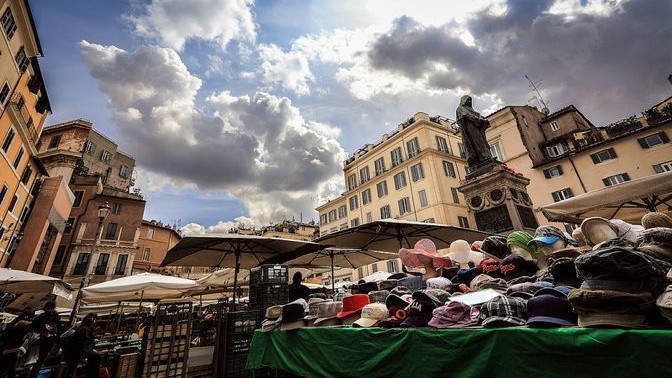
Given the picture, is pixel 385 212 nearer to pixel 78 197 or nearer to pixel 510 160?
pixel 510 160

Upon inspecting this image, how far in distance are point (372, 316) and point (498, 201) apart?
277 inches

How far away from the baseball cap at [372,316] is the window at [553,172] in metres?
26.6

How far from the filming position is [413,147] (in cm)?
3183

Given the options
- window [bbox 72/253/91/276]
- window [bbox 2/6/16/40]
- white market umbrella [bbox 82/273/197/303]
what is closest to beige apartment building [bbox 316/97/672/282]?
white market umbrella [bbox 82/273/197/303]

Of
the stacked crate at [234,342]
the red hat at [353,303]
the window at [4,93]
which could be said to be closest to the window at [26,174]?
the window at [4,93]

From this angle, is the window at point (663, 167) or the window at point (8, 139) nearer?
the window at point (8, 139)

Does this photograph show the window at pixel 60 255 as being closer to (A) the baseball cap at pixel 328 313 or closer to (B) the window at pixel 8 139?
(B) the window at pixel 8 139

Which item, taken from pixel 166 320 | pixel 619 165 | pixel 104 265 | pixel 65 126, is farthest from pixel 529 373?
pixel 65 126

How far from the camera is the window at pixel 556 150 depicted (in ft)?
83.1

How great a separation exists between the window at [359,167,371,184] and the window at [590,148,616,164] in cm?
2085

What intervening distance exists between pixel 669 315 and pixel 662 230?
0.90m

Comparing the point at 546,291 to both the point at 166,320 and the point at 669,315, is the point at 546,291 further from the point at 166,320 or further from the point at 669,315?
the point at 166,320

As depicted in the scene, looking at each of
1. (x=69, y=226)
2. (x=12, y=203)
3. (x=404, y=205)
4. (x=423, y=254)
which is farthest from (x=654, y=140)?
(x=69, y=226)

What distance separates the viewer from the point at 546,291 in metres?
1.87
